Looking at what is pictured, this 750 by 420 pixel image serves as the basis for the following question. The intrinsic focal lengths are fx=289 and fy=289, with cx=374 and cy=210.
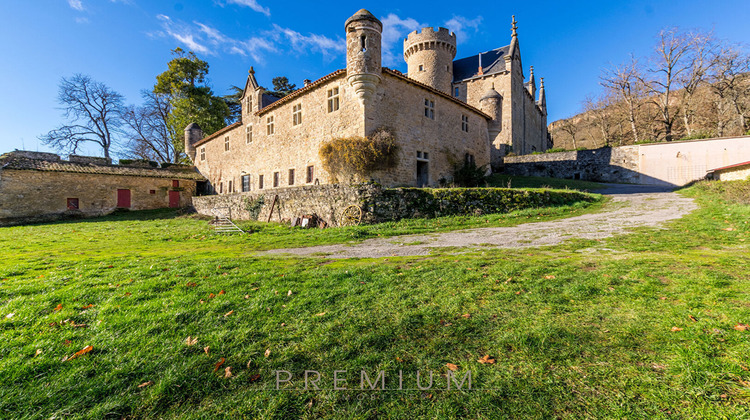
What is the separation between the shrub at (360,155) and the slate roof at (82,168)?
2099 centimetres

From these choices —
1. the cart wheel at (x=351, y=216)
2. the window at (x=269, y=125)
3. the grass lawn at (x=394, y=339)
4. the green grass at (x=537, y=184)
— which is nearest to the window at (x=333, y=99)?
the window at (x=269, y=125)

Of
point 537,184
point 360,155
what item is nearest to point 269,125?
point 360,155

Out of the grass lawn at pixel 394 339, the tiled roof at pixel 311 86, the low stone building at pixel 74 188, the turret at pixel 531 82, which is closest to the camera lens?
the grass lawn at pixel 394 339

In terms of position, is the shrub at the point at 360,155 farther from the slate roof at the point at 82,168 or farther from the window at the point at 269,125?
the slate roof at the point at 82,168

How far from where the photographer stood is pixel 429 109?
64.3 ft

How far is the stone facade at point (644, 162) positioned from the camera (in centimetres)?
2206

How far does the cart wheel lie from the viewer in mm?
11961

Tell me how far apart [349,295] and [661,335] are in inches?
129

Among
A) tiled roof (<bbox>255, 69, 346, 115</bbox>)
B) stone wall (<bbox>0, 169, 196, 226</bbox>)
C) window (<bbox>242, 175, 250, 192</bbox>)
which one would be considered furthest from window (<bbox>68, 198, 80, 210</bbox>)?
tiled roof (<bbox>255, 69, 346, 115</bbox>)

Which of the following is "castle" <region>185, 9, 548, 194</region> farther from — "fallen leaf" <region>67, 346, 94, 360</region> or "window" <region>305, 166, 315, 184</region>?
"fallen leaf" <region>67, 346, 94, 360</region>

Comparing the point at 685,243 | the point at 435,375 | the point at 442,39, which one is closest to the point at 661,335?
the point at 435,375

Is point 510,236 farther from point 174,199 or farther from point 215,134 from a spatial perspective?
point 174,199

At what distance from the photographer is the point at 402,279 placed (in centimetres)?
463

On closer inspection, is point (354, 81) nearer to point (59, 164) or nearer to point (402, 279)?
point (402, 279)
